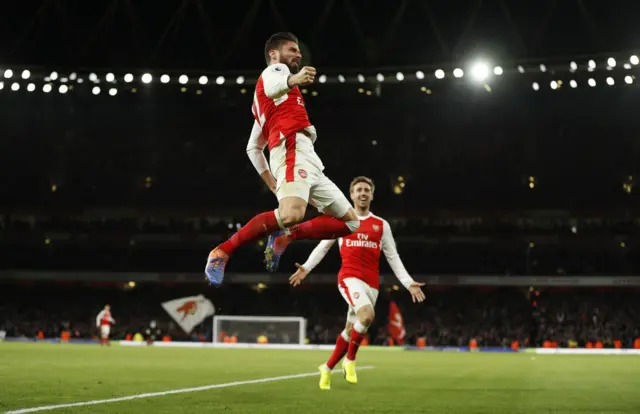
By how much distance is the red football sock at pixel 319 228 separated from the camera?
6602 millimetres

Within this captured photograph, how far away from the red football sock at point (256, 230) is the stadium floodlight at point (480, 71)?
808 inches

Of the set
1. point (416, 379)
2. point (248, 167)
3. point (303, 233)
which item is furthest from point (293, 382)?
point (248, 167)

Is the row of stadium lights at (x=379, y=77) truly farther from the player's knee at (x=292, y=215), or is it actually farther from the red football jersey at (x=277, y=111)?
the player's knee at (x=292, y=215)

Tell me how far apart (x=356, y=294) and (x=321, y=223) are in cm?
275

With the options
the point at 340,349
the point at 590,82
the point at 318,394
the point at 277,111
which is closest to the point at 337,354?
the point at 340,349

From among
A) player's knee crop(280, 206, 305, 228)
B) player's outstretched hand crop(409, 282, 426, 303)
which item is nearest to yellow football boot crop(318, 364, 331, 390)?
player's outstretched hand crop(409, 282, 426, 303)

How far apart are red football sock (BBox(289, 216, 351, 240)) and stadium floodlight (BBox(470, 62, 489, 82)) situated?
20078 mm

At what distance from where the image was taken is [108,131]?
4147cm

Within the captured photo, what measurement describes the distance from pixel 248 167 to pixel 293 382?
32.5 meters

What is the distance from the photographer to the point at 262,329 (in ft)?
116

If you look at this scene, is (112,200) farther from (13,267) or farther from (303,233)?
(303,233)

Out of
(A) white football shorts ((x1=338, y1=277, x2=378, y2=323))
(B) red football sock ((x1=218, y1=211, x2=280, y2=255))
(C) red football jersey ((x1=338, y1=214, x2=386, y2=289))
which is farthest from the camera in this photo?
(C) red football jersey ((x1=338, y1=214, x2=386, y2=289))

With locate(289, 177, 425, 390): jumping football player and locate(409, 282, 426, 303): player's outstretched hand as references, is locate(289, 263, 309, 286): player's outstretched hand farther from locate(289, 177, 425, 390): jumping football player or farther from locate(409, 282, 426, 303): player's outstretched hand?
locate(409, 282, 426, 303): player's outstretched hand

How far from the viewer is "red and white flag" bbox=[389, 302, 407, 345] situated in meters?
35.7
